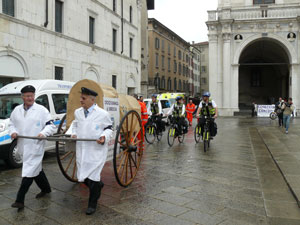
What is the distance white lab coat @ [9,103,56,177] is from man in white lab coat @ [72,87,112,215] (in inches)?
25.4

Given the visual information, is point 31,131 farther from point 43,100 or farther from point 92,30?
point 92,30

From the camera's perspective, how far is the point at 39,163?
15.1ft

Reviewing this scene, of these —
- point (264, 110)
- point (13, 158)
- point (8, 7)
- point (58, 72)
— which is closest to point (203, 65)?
point (264, 110)

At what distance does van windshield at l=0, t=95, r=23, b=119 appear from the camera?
307 inches

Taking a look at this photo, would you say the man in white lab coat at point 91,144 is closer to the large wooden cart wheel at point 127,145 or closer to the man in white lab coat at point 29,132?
the man in white lab coat at point 29,132

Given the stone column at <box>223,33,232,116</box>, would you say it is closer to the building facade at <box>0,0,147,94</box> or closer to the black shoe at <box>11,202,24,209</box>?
the building facade at <box>0,0,147,94</box>

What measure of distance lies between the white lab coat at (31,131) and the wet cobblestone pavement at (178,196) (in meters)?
0.63

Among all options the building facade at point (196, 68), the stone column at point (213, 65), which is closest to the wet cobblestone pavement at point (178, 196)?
the stone column at point (213, 65)

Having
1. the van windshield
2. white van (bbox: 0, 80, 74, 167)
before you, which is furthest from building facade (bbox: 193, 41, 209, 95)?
the van windshield

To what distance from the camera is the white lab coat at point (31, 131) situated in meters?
4.53

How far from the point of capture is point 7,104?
26.1ft

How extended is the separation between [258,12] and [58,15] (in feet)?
69.2

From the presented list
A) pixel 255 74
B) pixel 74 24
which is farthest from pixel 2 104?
pixel 255 74

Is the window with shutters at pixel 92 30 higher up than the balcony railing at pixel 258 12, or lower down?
lower down
